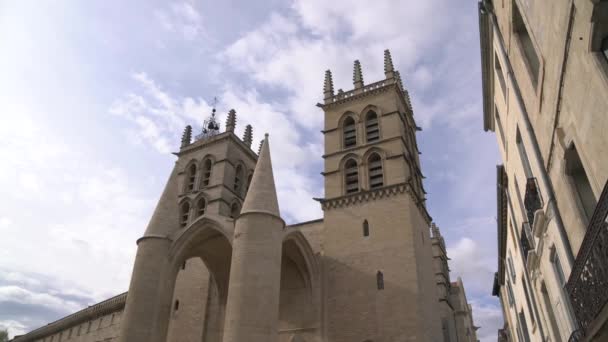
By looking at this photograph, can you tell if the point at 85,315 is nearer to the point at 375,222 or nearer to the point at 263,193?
the point at 263,193

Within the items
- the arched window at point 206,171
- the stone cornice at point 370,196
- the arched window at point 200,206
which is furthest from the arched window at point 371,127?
the arched window at point 200,206

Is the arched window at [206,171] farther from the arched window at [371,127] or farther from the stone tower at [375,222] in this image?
the arched window at [371,127]

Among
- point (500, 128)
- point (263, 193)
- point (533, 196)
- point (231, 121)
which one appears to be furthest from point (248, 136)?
point (533, 196)

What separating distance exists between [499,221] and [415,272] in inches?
163

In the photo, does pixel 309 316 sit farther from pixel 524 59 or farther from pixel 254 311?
pixel 524 59

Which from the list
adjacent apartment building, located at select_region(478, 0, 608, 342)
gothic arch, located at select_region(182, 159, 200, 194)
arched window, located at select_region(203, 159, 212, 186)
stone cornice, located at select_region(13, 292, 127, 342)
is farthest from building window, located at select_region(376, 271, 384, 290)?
stone cornice, located at select_region(13, 292, 127, 342)

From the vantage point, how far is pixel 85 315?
92.8 ft

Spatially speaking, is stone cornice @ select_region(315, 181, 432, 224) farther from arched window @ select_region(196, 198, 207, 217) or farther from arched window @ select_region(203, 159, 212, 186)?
arched window @ select_region(203, 159, 212, 186)

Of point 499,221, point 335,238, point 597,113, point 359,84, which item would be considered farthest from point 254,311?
point 359,84

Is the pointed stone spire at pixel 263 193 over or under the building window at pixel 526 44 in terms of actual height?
over

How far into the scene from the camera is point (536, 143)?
6875 mm

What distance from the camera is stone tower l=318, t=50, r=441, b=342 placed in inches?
638

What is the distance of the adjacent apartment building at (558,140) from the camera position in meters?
4.05

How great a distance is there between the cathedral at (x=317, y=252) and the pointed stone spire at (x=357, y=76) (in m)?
0.07
